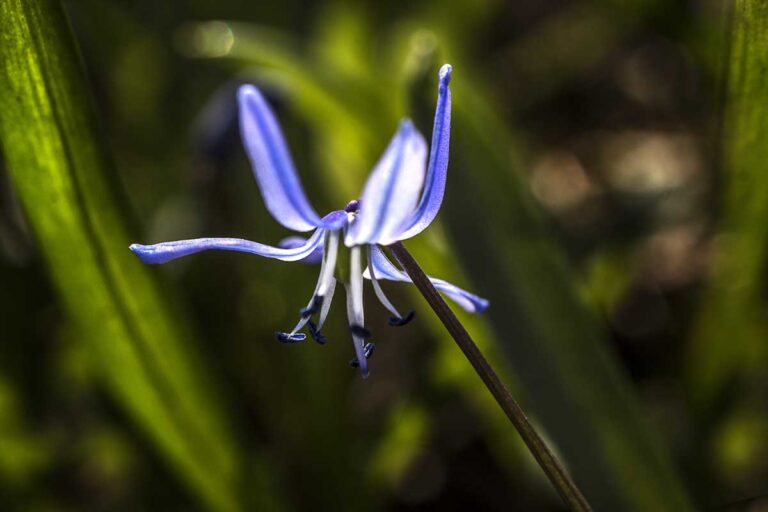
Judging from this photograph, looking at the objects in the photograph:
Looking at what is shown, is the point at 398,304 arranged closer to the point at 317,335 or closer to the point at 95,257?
the point at 95,257

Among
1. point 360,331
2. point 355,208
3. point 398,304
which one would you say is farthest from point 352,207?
point 398,304

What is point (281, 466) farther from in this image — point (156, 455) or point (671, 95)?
point (671, 95)

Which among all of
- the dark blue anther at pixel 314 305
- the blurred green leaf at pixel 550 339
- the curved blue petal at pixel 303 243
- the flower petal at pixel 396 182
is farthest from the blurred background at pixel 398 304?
the flower petal at pixel 396 182

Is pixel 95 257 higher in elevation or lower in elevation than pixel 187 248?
A: higher

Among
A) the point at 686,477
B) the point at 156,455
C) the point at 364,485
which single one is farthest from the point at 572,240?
the point at 156,455

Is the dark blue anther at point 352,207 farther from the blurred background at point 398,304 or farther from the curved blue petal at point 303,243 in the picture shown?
the blurred background at point 398,304
